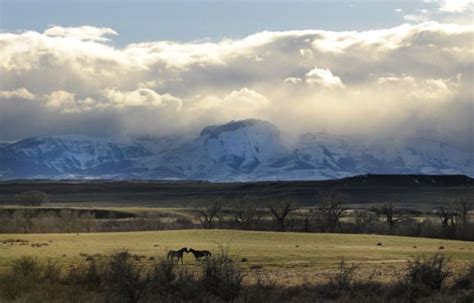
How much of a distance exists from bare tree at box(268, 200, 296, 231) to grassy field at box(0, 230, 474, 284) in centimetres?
2997

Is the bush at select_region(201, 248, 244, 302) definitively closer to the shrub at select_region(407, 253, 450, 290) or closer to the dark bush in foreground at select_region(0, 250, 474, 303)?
the dark bush in foreground at select_region(0, 250, 474, 303)

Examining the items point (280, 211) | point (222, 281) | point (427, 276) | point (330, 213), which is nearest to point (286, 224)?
point (330, 213)

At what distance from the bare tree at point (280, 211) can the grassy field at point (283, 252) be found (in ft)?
98.3

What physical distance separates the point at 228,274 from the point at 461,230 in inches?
3297

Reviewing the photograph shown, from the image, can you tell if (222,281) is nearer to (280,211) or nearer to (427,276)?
(427,276)

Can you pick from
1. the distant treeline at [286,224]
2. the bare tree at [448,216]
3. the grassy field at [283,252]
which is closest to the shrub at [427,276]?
the grassy field at [283,252]

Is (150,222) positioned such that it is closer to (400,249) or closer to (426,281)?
(400,249)

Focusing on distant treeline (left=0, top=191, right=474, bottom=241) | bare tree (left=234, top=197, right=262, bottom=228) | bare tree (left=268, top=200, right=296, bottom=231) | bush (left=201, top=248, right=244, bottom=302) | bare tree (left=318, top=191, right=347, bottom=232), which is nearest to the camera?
bush (left=201, top=248, right=244, bottom=302)

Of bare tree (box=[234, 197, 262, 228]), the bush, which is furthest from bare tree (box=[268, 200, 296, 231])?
the bush

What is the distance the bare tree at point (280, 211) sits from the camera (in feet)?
394

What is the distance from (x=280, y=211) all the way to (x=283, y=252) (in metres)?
73.5

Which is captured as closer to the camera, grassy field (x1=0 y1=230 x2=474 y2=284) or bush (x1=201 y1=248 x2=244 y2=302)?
bush (x1=201 y1=248 x2=244 y2=302)

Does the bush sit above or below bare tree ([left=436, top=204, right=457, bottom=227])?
above

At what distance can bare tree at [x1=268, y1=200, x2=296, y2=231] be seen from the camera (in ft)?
394
